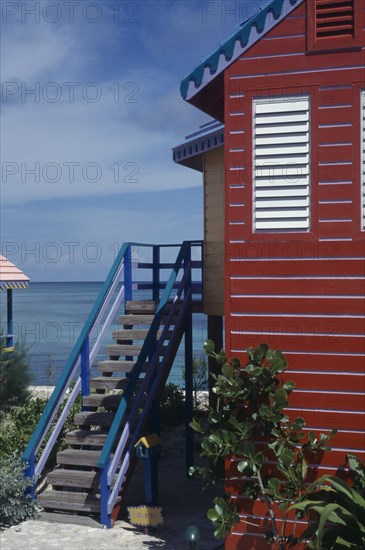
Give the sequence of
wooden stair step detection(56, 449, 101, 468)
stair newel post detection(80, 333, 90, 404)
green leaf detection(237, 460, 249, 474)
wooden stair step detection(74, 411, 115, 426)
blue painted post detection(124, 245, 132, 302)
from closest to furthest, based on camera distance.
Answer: green leaf detection(237, 460, 249, 474) → wooden stair step detection(56, 449, 101, 468) → wooden stair step detection(74, 411, 115, 426) → stair newel post detection(80, 333, 90, 404) → blue painted post detection(124, 245, 132, 302)

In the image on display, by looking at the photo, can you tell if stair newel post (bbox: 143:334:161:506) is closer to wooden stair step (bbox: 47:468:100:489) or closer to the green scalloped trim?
wooden stair step (bbox: 47:468:100:489)

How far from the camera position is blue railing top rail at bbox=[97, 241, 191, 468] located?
892 centimetres

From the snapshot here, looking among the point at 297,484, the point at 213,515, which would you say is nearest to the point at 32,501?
the point at 213,515

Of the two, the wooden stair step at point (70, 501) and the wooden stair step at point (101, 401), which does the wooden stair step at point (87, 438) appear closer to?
the wooden stair step at point (101, 401)

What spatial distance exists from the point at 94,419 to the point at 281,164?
453 cm

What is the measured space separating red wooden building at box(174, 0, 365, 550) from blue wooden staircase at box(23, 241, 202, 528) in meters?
2.37

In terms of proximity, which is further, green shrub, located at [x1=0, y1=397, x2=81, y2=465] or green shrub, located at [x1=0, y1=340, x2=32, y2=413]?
green shrub, located at [x1=0, y1=340, x2=32, y2=413]

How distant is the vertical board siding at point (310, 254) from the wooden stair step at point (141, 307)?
3892mm

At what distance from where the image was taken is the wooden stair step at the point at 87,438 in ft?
31.5

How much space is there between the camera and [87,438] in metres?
9.70

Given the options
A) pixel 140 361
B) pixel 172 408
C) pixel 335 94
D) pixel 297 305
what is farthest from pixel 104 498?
pixel 172 408

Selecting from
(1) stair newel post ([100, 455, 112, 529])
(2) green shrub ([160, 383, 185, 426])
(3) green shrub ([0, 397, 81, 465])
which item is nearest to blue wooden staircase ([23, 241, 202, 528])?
(1) stair newel post ([100, 455, 112, 529])

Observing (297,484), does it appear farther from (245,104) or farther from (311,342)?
(245,104)

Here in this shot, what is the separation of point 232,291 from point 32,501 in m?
3.95
